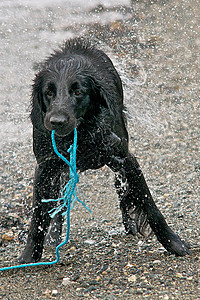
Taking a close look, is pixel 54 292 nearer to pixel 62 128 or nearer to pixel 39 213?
pixel 39 213

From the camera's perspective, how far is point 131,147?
630 centimetres

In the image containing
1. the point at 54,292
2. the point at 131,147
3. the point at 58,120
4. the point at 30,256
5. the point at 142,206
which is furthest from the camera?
the point at 131,147

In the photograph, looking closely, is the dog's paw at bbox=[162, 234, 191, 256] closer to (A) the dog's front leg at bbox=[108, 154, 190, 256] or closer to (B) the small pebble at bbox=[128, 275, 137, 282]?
(A) the dog's front leg at bbox=[108, 154, 190, 256]

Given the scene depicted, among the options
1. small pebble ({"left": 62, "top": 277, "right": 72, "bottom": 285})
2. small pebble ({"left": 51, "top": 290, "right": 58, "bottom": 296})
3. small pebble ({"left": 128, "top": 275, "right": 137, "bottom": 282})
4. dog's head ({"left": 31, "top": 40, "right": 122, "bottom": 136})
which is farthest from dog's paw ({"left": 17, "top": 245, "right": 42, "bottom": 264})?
dog's head ({"left": 31, "top": 40, "right": 122, "bottom": 136})

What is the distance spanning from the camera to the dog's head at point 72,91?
10.0ft

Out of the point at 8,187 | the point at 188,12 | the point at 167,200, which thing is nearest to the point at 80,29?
the point at 188,12

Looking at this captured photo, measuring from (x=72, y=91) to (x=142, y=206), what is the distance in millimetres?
1073

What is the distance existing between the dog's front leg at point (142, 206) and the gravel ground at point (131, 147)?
4.6 inches

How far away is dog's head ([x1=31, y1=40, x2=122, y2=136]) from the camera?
3051 mm

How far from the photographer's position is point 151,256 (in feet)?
11.6

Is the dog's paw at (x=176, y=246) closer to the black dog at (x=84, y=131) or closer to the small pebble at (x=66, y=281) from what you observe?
the black dog at (x=84, y=131)

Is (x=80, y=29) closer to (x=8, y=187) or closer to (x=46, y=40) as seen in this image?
(x=46, y=40)

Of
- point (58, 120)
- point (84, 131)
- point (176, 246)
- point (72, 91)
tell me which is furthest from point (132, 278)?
point (72, 91)

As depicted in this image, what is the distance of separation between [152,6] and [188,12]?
77 centimetres
